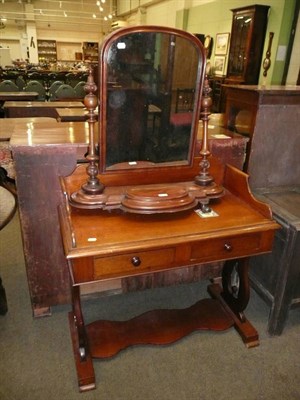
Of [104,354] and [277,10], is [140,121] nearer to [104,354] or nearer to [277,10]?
[104,354]

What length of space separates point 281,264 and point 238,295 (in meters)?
0.29

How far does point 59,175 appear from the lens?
155 centimetres

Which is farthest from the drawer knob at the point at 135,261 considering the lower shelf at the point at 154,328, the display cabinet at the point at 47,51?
the display cabinet at the point at 47,51

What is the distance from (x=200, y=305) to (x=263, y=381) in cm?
51

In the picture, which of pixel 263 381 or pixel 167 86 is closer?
pixel 167 86

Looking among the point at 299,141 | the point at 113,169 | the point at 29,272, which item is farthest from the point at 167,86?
the point at 29,272

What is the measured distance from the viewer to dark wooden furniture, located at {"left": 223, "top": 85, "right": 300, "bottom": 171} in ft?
5.71

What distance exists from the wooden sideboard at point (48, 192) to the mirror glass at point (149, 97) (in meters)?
0.29

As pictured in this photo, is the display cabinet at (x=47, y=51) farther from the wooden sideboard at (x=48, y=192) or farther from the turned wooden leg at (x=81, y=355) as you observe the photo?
the turned wooden leg at (x=81, y=355)

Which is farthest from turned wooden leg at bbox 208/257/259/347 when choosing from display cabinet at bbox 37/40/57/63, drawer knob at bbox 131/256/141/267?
display cabinet at bbox 37/40/57/63

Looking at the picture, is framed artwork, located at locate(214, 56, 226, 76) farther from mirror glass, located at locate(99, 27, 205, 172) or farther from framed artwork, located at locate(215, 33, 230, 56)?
mirror glass, located at locate(99, 27, 205, 172)

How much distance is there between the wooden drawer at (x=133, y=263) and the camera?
1.15 metres

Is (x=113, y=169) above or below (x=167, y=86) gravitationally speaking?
below

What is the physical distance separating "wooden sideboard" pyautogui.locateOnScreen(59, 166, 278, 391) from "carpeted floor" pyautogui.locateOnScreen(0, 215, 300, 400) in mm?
62
